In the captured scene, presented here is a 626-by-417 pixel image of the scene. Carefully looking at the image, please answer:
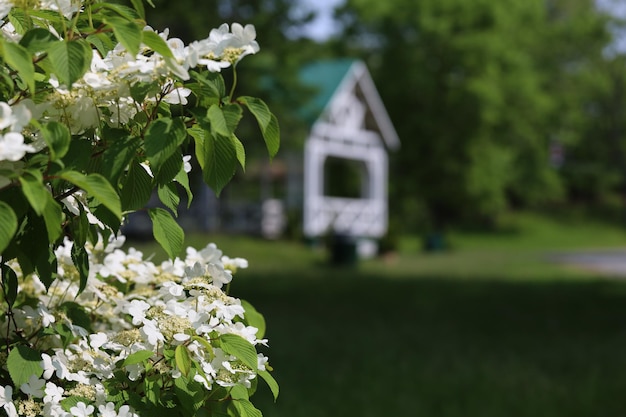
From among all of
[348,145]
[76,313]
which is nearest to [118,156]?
[76,313]

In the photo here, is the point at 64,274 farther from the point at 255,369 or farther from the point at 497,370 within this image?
the point at 497,370

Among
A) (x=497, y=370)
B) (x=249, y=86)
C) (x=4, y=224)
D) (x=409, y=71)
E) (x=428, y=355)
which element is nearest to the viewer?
(x=4, y=224)

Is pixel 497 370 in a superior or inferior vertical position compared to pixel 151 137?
inferior

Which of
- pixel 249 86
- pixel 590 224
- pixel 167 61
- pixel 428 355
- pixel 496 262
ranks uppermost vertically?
pixel 167 61

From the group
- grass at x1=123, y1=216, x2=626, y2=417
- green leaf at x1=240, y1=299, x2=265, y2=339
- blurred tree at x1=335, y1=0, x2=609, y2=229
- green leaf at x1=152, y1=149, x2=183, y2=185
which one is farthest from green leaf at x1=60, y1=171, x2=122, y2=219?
blurred tree at x1=335, y1=0, x2=609, y2=229

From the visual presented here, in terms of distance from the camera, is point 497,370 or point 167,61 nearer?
point 167,61

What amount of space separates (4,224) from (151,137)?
0.33 meters

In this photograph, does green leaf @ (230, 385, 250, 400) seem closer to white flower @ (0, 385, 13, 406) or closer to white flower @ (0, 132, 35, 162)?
white flower @ (0, 385, 13, 406)

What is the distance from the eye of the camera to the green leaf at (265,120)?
5.94 ft

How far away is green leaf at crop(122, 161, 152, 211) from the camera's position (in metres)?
1.88

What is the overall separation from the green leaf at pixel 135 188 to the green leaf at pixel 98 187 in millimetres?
255

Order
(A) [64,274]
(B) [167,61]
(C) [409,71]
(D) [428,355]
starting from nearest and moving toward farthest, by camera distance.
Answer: (B) [167,61]
(A) [64,274]
(D) [428,355]
(C) [409,71]

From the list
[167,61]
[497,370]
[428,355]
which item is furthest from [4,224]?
[428,355]

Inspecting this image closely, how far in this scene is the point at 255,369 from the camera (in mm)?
1938
